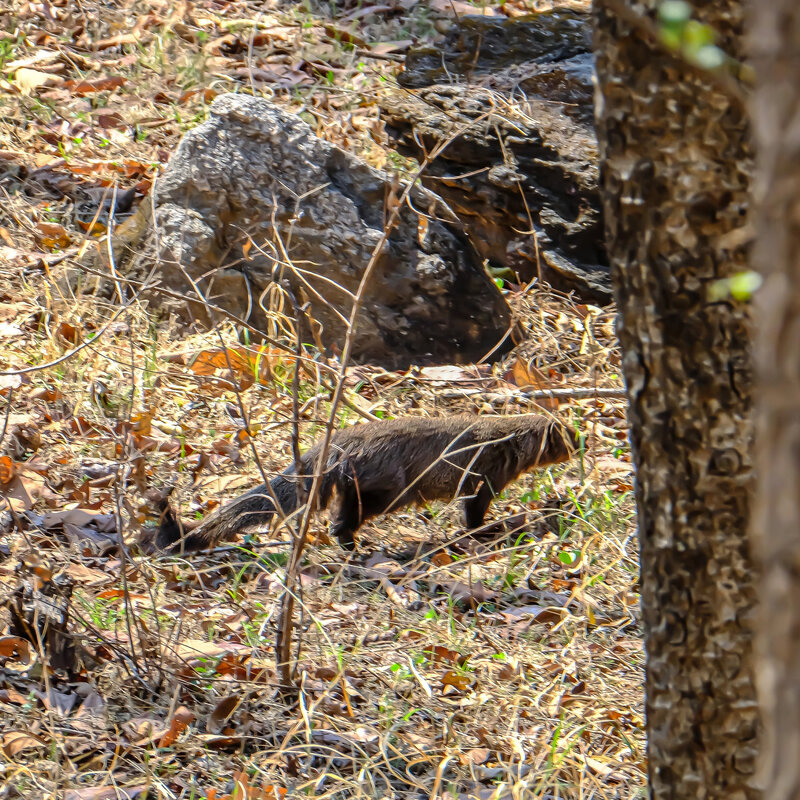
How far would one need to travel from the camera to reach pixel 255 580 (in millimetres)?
4660

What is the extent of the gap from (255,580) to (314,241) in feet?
10.0

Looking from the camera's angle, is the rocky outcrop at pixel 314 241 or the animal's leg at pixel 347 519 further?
the rocky outcrop at pixel 314 241

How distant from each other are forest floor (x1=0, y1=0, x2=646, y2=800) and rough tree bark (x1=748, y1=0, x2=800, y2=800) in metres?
2.36

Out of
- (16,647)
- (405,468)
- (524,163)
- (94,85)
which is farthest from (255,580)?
(94,85)

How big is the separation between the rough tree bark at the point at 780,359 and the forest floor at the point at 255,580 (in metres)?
2.36

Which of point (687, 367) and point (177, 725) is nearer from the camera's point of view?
point (687, 367)

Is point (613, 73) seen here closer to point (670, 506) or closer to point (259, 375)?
point (670, 506)

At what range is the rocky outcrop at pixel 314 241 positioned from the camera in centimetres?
693

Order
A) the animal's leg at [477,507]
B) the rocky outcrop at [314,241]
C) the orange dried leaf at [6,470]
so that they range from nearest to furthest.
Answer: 1. the orange dried leaf at [6,470]
2. the animal's leg at [477,507]
3. the rocky outcrop at [314,241]

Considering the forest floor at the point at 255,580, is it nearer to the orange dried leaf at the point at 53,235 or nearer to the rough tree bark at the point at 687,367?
the orange dried leaf at the point at 53,235

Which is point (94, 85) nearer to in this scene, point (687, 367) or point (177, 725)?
point (177, 725)

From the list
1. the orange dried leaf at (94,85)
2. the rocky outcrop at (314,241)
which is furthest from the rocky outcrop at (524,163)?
the orange dried leaf at (94,85)

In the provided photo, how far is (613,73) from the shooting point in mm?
1962

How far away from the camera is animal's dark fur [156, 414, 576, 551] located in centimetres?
487
